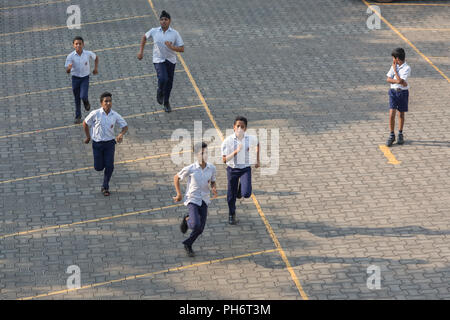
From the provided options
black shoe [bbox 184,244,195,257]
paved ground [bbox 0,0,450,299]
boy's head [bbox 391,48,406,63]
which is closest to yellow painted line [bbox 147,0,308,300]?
paved ground [bbox 0,0,450,299]

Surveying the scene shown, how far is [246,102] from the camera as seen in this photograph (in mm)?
17125

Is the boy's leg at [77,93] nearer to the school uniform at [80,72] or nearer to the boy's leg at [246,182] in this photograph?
the school uniform at [80,72]

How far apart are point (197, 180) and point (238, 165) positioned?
1065mm

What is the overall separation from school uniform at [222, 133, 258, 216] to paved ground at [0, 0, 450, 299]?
25.8 inches

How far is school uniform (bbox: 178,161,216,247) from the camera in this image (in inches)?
444

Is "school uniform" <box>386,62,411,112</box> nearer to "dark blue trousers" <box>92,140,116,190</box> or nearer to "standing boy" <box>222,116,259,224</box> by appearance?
"standing boy" <box>222,116,259,224</box>

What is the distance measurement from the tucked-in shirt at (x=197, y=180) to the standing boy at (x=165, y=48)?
5372 mm

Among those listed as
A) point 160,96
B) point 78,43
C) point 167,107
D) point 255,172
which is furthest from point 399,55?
point 78,43

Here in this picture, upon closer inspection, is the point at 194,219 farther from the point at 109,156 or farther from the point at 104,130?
the point at 104,130

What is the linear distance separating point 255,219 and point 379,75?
7.01m

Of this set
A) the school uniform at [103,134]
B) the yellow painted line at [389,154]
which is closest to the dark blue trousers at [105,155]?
the school uniform at [103,134]

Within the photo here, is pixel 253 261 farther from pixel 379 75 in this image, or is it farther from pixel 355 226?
pixel 379 75
